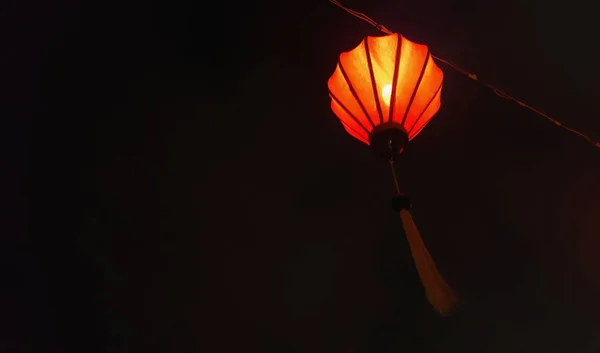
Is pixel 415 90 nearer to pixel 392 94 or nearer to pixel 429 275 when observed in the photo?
pixel 392 94

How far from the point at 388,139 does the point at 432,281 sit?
74 centimetres

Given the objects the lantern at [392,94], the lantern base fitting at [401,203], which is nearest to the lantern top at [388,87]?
the lantern at [392,94]

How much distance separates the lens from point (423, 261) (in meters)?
2.26

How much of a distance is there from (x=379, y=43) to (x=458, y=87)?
68.0 inches

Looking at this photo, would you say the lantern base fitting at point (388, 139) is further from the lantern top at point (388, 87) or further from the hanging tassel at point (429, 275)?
the hanging tassel at point (429, 275)

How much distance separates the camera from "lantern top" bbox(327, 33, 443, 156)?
2332mm

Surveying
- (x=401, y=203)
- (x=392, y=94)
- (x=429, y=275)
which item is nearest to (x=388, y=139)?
(x=392, y=94)

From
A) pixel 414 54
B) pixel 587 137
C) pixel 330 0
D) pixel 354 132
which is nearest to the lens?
pixel 414 54

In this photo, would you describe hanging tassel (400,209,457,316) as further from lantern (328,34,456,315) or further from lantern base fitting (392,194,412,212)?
lantern base fitting (392,194,412,212)

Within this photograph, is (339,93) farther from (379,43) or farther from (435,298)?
(435,298)

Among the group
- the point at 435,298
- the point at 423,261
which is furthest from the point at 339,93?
the point at 435,298

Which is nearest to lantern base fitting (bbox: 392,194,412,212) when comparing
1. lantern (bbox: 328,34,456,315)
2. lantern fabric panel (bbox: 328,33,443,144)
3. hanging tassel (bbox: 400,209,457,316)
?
lantern (bbox: 328,34,456,315)

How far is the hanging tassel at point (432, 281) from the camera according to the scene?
7.16 feet

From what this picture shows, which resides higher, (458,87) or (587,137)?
(458,87)
